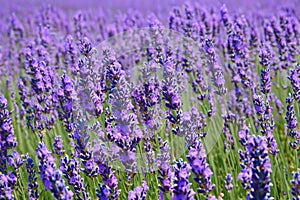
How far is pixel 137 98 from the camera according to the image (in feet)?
8.57

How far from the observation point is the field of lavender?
2.13 metres

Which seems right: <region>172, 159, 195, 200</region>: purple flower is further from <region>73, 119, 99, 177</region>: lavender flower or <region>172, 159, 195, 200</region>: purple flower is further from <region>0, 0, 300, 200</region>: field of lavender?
<region>73, 119, 99, 177</region>: lavender flower

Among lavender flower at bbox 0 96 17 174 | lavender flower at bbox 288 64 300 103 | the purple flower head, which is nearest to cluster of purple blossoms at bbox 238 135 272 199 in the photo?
lavender flower at bbox 288 64 300 103

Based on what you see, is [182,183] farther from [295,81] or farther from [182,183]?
[295,81]

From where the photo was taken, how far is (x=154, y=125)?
2689 mm

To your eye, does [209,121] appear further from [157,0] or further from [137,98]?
[157,0]

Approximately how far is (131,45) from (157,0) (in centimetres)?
869

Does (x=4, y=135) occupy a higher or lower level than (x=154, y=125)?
higher

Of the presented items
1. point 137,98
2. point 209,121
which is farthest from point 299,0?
point 137,98

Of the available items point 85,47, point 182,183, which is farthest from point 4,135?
point 182,183

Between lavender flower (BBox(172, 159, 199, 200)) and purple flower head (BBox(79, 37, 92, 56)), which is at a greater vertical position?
→ purple flower head (BBox(79, 37, 92, 56))

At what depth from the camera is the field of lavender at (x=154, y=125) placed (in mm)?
2131

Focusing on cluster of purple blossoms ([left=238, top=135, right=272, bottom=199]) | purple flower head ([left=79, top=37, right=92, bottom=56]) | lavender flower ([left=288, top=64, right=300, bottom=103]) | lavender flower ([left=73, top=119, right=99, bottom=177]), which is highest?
purple flower head ([left=79, top=37, right=92, bottom=56])

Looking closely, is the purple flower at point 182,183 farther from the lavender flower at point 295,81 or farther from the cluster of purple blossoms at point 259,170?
the lavender flower at point 295,81
